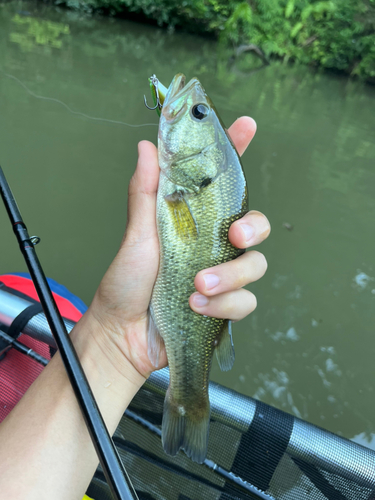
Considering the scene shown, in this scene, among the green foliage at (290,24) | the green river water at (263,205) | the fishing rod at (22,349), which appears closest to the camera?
the fishing rod at (22,349)

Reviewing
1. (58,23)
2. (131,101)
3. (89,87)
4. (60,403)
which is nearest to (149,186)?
(60,403)

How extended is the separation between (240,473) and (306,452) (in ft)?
1.04

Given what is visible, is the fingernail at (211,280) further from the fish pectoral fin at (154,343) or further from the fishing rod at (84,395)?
the fishing rod at (84,395)

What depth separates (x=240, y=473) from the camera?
1295 millimetres

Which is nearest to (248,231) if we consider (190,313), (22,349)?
(190,313)

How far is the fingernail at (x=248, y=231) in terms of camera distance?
1169 mm

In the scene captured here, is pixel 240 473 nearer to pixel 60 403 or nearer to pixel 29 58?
pixel 60 403

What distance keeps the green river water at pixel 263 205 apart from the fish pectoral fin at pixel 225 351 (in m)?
1.58

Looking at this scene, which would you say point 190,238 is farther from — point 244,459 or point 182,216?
point 244,459

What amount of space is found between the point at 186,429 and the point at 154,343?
0.31 metres

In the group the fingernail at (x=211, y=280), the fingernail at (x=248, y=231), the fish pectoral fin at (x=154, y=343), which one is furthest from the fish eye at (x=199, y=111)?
the fish pectoral fin at (x=154, y=343)

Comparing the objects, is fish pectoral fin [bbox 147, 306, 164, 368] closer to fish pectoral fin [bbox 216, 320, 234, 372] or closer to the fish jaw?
fish pectoral fin [bbox 216, 320, 234, 372]

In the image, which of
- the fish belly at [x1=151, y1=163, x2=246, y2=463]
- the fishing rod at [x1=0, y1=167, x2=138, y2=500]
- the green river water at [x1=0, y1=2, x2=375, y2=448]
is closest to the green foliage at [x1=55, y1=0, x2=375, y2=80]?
the green river water at [x1=0, y1=2, x2=375, y2=448]

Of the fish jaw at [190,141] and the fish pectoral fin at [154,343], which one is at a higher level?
the fish jaw at [190,141]
